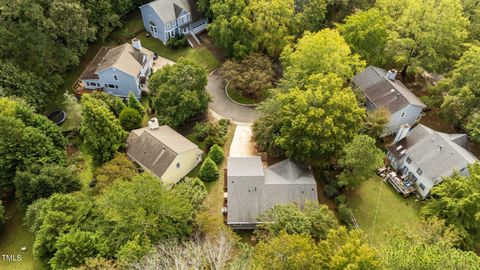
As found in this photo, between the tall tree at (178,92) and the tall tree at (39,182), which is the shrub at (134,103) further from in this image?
the tall tree at (39,182)

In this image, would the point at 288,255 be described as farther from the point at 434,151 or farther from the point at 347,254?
the point at 434,151

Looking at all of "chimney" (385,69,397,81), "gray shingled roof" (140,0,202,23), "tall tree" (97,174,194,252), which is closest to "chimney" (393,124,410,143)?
"chimney" (385,69,397,81)

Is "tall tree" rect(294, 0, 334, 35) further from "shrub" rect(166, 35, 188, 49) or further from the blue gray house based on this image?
"shrub" rect(166, 35, 188, 49)

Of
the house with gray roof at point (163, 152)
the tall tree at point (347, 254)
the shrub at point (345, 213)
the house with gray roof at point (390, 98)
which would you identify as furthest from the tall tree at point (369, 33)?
the tall tree at point (347, 254)

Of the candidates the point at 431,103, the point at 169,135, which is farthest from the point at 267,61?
the point at 431,103

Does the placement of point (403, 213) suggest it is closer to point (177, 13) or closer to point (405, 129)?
point (405, 129)
